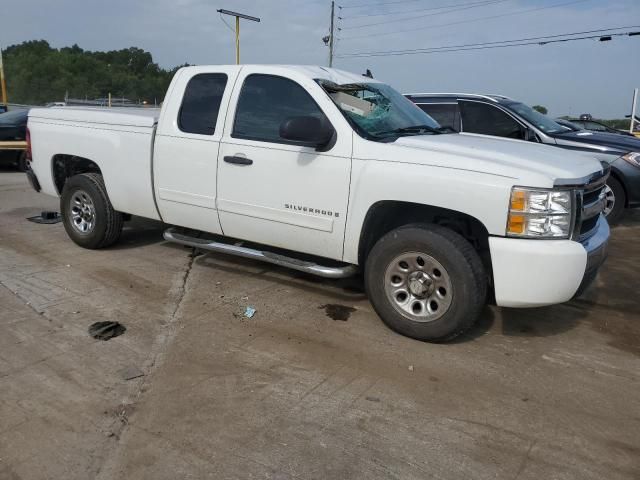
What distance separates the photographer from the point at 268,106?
4625 mm

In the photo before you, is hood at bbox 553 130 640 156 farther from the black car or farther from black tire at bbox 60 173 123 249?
the black car

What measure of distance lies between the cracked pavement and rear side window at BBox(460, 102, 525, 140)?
3.37 metres

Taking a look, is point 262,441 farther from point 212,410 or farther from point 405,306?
point 405,306

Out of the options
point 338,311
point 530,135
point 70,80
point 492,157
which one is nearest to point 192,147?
point 338,311

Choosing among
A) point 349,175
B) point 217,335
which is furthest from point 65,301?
point 349,175

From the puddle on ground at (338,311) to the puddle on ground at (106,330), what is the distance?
1.59 meters

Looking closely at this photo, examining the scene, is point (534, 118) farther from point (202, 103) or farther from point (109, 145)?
point (109, 145)

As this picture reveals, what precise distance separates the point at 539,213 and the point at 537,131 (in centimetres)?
495

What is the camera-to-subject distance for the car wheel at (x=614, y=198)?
7816mm

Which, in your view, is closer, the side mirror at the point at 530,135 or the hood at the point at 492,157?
the hood at the point at 492,157

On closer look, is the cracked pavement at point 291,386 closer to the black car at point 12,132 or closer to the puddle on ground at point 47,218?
the puddle on ground at point 47,218

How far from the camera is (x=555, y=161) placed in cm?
383

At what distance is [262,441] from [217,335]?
54.2 inches

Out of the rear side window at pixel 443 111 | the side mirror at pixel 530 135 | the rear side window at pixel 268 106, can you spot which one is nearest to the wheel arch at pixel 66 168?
the rear side window at pixel 268 106
